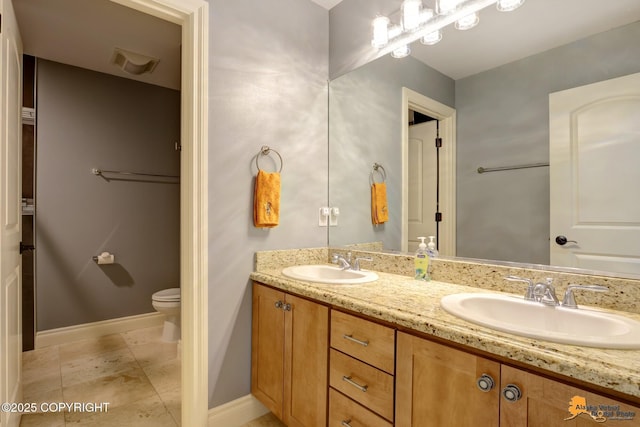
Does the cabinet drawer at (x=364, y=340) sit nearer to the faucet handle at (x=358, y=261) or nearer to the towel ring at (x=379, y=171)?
the faucet handle at (x=358, y=261)

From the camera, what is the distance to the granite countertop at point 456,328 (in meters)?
0.66

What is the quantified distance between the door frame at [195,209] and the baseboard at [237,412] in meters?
0.07

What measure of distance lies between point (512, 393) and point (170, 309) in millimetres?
2497

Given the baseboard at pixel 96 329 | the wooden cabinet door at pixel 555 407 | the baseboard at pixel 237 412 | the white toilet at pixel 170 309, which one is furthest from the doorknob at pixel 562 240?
the baseboard at pixel 96 329

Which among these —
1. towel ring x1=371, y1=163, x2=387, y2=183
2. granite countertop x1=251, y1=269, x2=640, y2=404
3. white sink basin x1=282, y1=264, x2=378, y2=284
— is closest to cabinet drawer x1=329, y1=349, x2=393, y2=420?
granite countertop x1=251, y1=269, x2=640, y2=404

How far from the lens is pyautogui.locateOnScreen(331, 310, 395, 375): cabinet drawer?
1.06 m

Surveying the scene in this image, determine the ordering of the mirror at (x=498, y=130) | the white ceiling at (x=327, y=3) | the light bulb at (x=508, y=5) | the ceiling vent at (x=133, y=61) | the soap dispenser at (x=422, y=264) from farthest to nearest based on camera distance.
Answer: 1. the ceiling vent at (x=133, y=61)
2. the white ceiling at (x=327, y=3)
3. the soap dispenser at (x=422, y=264)
4. the light bulb at (x=508, y=5)
5. the mirror at (x=498, y=130)

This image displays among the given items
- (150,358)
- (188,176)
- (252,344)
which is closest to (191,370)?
(252,344)

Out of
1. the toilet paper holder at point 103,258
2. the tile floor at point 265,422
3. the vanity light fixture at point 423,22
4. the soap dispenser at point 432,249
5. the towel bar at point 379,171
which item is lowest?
the tile floor at point 265,422

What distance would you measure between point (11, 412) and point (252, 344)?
1.07 m

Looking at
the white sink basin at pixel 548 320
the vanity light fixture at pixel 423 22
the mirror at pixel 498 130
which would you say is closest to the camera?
the white sink basin at pixel 548 320

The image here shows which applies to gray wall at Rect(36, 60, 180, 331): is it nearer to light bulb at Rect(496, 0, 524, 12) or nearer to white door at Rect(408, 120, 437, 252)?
white door at Rect(408, 120, 437, 252)

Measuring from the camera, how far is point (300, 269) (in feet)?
5.90

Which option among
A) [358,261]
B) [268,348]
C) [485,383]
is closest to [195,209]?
[268,348]
